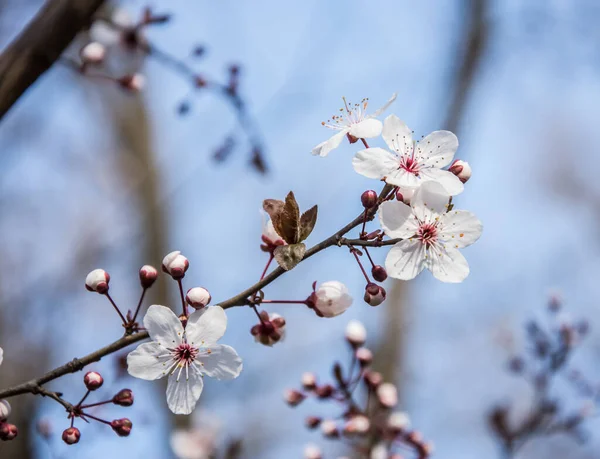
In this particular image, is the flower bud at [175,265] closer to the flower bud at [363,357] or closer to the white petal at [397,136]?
the white petal at [397,136]

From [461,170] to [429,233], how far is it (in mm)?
140

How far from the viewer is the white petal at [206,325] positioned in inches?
43.6

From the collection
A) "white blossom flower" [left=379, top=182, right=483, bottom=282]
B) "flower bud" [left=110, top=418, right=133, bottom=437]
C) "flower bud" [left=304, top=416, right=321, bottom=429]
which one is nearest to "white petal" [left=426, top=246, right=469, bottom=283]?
"white blossom flower" [left=379, top=182, right=483, bottom=282]

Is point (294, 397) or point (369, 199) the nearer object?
point (369, 199)

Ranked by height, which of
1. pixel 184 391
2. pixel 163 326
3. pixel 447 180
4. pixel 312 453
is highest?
pixel 447 180

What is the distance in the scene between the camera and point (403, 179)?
3.78 feet

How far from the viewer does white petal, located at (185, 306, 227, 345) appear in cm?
111

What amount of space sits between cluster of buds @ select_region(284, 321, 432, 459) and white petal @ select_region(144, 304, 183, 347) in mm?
728

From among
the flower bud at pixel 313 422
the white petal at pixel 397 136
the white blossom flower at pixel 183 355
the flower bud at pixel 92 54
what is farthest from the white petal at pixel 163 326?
the flower bud at pixel 92 54

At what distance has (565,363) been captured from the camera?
8.34 ft

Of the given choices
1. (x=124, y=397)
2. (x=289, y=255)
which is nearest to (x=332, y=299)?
(x=289, y=255)

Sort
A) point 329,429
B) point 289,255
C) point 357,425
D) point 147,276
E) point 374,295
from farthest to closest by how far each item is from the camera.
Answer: point 329,429 → point 357,425 → point 147,276 → point 374,295 → point 289,255

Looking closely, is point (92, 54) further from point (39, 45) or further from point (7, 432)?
point (7, 432)

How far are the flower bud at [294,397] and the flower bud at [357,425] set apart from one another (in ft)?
0.61
